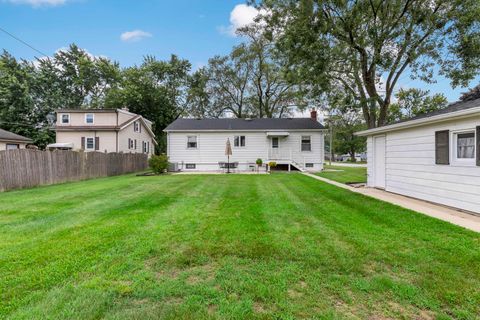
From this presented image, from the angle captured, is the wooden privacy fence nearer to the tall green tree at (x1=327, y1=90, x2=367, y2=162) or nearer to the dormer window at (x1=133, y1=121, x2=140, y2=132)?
A: the dormer window at (x1=133, y1=121, x2=140, y2=132)

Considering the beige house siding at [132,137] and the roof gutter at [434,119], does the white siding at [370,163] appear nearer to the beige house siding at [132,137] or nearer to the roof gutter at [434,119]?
the roof gutter at [434,119]

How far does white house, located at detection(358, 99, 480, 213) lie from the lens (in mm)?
6109

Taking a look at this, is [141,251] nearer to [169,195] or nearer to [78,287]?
[78,287]

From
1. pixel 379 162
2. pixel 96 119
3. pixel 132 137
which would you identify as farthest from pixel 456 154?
pixel 96 119

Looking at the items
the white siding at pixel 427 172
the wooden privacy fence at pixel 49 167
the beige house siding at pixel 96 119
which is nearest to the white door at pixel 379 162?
the white siding at pixel 427 172

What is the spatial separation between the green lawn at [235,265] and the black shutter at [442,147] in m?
2.13

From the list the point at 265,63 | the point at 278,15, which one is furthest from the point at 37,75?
the point at 278,15

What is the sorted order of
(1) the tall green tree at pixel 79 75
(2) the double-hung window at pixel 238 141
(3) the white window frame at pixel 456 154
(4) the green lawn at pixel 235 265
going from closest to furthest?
A: 1. (4) the green lawn at pixel 235 265
2. (3) the white window frame at pixel 456 154
3. (2) the double-hung window at pixel 238 141
4. (1) the tall green tree at pixel 79 75

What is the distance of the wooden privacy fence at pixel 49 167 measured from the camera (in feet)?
32.4

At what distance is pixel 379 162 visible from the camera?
1075cm

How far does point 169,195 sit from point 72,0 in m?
12.4

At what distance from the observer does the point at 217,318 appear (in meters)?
2.27

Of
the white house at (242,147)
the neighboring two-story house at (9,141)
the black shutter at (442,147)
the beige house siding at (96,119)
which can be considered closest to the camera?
the black shutter at (442,147)

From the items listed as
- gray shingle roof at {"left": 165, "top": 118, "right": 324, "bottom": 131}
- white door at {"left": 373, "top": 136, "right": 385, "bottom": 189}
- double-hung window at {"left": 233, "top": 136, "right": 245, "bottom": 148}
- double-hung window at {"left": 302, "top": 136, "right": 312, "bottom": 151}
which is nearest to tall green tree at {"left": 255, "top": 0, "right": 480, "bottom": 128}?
white door at {"left": 373, "top": 136, "right": 385, "bottom": 189}
